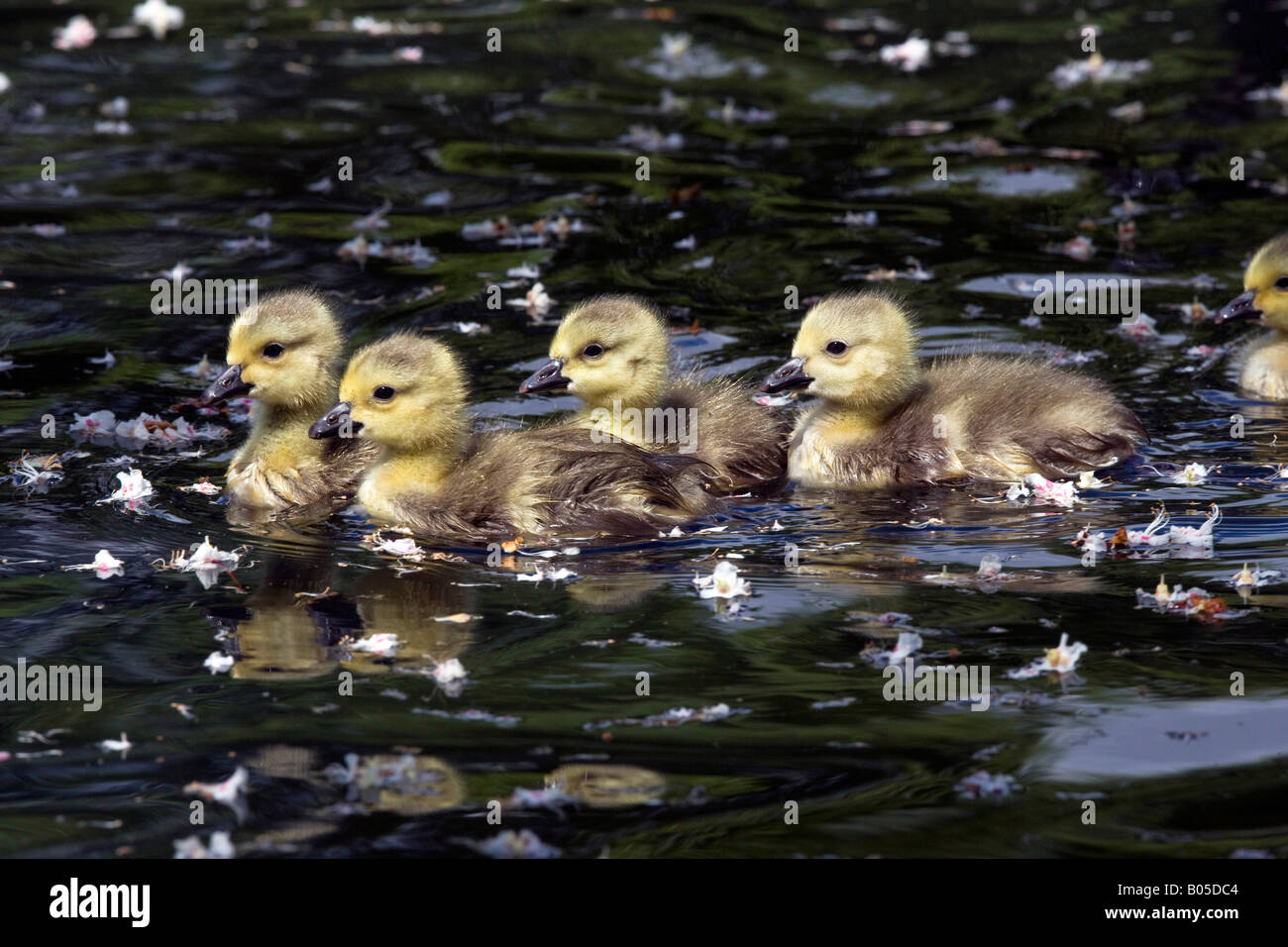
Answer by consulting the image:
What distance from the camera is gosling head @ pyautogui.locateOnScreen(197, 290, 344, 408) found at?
929cm

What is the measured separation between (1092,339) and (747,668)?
5699 mm

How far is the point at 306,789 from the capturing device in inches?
237

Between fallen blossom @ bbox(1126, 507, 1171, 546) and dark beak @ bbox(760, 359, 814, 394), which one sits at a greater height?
dark beak @ bbox(760, 359, 814, 394)

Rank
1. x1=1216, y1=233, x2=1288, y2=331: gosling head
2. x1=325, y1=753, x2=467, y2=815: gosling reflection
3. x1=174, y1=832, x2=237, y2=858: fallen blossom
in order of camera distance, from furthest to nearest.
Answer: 1. x1=1216, y1=233, x2=1288, y2=331: gosling head
2. x1=325, y1=753, x2=467, y2=815: gosling reflection
3. x1=174, y1=832, x2=237, y2=858: fallen blossom

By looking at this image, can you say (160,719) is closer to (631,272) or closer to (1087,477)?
(1087,477)

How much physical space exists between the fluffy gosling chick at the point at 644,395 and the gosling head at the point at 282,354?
1086 millimetres

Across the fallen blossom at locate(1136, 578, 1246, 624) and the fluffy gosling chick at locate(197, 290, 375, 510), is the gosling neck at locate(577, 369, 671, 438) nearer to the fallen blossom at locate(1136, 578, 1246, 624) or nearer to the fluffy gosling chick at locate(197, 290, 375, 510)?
the fluffy gosling chick at locate(197, 290, 375, 510)

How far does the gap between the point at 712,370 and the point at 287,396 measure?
3.06 m

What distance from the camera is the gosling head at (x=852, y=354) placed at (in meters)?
9.38

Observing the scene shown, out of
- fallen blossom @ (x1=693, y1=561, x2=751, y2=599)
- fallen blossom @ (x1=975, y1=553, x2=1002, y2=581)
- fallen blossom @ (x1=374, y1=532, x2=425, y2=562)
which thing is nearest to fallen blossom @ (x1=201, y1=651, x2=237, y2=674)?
fallen blossom @ (x1=374, y1=532, x2=425, y2=562)

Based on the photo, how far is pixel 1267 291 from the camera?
1059cm

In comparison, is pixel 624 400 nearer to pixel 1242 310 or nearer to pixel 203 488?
pixel 203 488

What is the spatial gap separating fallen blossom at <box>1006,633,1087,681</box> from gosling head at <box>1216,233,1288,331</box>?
4.38m

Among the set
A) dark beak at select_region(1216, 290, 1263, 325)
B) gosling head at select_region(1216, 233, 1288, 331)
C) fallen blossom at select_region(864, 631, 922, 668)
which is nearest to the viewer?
fallen blossom at select_region(864, 631, 922, 668)
